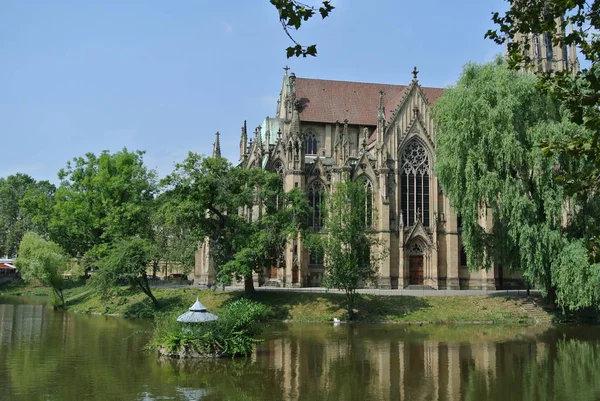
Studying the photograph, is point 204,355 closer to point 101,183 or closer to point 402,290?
point 402,290

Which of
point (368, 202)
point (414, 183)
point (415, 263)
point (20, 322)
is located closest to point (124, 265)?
point (20, 322)

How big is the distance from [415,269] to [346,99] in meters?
20.1

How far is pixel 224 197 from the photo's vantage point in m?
44.3

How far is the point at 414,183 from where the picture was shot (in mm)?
55906

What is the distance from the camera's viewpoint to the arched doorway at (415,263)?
55.0 metres

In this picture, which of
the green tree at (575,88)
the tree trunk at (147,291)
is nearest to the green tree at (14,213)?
the tree trunk at (147,291)

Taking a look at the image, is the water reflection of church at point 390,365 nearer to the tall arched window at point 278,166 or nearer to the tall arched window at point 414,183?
the tall arched window at point 414,183

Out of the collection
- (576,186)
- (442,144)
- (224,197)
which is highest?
(442,144)

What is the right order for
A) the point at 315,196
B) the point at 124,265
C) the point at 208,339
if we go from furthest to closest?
1. the point at 315,196
2. the point at 124,265
3. the point at 208,339

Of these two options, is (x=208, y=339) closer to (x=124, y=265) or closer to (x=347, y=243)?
(x=347, y=243)

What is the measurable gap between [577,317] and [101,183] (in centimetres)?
4373

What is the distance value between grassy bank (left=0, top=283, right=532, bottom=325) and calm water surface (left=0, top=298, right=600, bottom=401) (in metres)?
6.02

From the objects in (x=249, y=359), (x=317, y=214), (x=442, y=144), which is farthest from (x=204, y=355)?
(x=317, y=214)

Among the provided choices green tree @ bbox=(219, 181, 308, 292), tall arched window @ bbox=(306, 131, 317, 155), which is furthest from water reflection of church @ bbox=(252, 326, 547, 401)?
tall arched window @ bbox=(306, 131, 317, 155)
